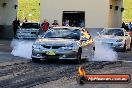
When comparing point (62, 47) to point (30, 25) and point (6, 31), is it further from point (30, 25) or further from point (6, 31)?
point (6, 31)

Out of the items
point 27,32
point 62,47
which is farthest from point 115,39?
point 27,32

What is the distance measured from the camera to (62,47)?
51.2 ft

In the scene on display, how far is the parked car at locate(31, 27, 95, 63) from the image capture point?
15.6 m

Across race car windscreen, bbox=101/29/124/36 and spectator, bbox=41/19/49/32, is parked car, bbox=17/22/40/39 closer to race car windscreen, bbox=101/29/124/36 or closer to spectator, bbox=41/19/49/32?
spectator, bbox=41/19/49/32

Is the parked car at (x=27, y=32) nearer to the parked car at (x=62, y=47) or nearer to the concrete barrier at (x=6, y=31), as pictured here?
the concrete barrier at (x=6, y=31)

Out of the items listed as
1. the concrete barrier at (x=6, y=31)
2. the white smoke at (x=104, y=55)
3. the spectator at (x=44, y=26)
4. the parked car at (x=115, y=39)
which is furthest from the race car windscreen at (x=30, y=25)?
the white smoke at (x=104, y=55)

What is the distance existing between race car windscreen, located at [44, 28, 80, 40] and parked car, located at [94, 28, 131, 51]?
7.13 metres

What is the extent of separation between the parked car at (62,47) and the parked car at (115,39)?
7.40 metres

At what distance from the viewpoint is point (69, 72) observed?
41.5 ft

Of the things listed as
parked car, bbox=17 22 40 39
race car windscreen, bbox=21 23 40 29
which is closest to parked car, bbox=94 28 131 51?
parked car, bbox=17 22 40 39

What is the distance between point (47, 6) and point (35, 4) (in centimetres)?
6252

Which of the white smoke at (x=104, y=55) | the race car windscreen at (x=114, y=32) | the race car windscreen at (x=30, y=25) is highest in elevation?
the race car windscreen at (x=30, y=25)

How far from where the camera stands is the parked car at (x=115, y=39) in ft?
79.7

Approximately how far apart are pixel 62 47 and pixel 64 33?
1543mm
